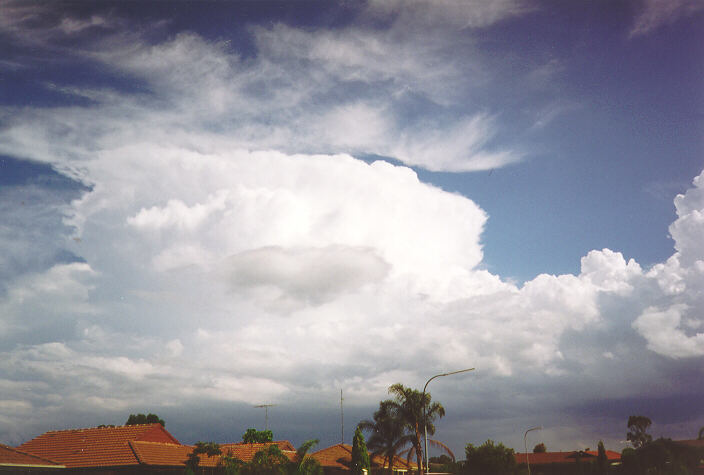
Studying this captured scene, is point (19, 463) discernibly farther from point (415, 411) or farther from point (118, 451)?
point (415, 411)

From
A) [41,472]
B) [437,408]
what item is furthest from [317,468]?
[41,472]

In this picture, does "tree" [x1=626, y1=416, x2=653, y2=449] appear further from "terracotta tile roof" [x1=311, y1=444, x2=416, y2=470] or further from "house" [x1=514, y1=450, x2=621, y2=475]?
"terracotta tile roof" [x1=311, y1=444, x2=416, y2=470]

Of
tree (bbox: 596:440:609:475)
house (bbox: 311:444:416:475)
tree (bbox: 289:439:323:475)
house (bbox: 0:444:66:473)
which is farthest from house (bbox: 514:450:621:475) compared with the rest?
house (bbox: 0:444:66:473)

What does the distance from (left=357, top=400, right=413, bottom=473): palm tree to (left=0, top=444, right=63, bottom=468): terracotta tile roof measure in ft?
96.7

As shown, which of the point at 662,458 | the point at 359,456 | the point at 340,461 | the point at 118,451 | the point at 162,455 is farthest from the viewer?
the point at 662,458

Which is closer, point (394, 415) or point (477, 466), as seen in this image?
point (394, 415)

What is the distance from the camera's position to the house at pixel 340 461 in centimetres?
6223

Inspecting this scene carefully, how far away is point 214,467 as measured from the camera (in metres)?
50.0

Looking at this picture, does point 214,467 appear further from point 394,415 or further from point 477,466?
point 477,466

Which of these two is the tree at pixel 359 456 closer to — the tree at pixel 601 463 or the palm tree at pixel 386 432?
the palm tree at pixel 386 432

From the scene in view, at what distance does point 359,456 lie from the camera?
54.8 m

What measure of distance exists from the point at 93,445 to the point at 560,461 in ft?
266

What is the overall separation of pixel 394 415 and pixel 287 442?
1853cm

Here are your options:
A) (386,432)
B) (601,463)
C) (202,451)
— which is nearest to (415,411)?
(386,432)
